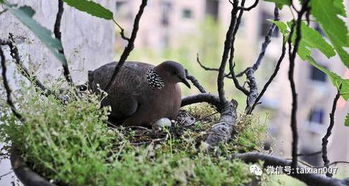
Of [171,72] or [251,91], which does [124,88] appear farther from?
[251,91]

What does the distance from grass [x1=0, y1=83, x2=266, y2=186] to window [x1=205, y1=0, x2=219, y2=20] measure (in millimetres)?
4565

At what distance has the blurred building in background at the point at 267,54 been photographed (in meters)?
4.01

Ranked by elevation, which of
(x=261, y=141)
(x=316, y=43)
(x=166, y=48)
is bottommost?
(x=166, y=48)

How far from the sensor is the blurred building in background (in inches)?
158

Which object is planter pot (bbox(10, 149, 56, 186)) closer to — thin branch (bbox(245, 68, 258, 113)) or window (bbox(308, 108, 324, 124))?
thin branch (bbox(245, 68, 258, 113))

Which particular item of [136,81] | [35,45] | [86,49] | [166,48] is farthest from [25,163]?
[166,48]

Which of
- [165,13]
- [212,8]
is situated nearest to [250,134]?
[165,13]

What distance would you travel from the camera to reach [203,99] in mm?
979

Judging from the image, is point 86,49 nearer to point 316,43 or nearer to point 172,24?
point 316,43

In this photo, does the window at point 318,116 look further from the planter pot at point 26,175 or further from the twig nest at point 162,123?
the planter pot at point 26,175

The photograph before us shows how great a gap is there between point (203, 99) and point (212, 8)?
446 centimetres

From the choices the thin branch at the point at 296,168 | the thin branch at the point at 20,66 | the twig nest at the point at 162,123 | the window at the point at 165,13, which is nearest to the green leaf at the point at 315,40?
the thin branch at the point at 296,168

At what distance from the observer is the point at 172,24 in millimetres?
5219

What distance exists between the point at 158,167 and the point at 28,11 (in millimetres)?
217
